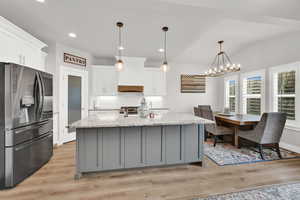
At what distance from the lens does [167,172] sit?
96.3 inches

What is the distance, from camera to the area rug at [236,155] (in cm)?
282

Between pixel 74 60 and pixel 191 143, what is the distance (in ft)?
12.3

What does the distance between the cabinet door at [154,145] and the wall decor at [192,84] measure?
11.8 feet

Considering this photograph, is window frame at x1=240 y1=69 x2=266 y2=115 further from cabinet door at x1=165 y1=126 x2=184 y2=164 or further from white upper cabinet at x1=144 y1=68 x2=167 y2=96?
cabinet door at x1=165 y1=126 x2=184 y2=164

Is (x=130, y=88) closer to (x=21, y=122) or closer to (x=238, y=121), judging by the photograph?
(x=21, y=122)

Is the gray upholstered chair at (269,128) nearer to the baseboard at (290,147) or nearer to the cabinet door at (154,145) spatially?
the baseboard at (290,147)

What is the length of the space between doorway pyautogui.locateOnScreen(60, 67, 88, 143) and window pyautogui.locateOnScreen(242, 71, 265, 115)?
505cm

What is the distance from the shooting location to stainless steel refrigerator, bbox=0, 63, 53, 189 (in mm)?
1954

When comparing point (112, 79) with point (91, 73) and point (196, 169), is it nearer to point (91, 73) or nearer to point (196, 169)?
point (91, 73)

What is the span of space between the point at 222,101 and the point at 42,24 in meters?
5.98

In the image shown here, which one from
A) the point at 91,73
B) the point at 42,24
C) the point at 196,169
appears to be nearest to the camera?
the point at 196,169

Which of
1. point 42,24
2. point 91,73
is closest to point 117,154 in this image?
point 42,24

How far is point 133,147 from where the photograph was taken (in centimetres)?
242

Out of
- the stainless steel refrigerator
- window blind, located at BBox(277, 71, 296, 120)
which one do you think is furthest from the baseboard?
the stainless steel refrigerator
